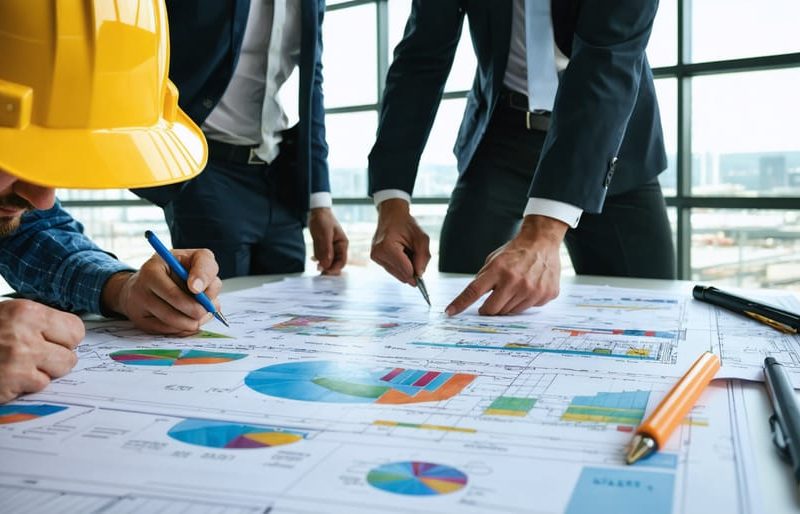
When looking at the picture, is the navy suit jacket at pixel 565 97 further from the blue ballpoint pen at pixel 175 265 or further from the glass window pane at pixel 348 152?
the glass window pane at pixel 348 152

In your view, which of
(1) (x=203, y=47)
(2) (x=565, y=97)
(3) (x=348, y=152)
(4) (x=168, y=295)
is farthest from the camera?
(3) (x=348, y=152)

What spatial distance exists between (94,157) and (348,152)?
17.0 feet

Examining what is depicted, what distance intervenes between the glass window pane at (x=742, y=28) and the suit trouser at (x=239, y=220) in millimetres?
3381

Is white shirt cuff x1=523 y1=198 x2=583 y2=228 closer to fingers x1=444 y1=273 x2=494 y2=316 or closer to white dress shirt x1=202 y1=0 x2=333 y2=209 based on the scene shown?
Answer: fingers x1=444 y1=273 x2=494 y2=316

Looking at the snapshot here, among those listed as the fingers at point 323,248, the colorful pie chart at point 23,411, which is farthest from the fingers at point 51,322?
the fingers at point 323,248

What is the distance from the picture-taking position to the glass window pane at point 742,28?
13.8 ft

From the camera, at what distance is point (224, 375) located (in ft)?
2.81

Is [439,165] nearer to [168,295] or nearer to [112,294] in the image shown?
[112,294]

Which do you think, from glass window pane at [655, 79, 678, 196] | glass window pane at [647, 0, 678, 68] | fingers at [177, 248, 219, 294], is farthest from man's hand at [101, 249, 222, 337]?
glass window pane at [647, 0, 678, 68]

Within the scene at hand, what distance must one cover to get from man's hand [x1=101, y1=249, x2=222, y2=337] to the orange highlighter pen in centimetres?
71

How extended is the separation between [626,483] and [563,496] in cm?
6

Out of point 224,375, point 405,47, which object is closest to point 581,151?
point 405,47

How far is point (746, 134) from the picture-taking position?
4.53 metres

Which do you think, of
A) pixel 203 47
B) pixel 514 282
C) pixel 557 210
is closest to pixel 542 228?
pixel 557 210
